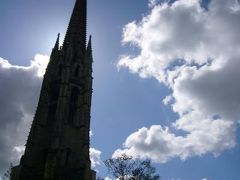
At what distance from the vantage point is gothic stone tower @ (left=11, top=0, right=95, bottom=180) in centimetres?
2889

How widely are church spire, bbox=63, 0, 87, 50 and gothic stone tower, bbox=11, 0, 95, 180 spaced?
0.15 metres

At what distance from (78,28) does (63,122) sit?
14.5 meters

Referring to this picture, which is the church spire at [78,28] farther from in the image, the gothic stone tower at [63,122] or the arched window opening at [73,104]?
the arched window opening at [73,104]

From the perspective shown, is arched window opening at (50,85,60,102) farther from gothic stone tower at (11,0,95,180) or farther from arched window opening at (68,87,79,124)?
arched window opening at (68,87,79,124)

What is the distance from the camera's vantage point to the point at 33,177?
28500 mm

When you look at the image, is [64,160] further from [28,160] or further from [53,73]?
[53,73]

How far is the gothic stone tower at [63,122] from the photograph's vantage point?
28.9 metres

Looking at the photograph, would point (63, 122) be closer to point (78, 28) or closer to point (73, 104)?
point (73, 104)

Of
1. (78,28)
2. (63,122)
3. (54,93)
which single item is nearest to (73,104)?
(54,93)

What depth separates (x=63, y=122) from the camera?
31.4 metres

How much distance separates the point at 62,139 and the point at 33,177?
3.93 meters

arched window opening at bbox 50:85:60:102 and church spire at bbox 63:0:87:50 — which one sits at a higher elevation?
church spire at bbox 63:0:87:50

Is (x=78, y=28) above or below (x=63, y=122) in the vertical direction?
above

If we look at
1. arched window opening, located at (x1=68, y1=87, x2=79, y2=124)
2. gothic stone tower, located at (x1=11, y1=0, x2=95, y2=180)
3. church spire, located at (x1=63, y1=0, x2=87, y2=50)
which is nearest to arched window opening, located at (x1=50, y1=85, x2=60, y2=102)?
gothic stone tower, located at (x1=11, y1=0, x2=95, y2=180)
